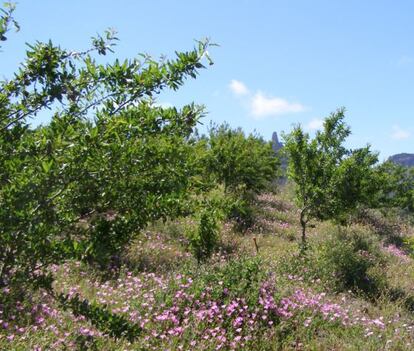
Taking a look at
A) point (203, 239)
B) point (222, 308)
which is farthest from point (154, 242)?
point (222, 308)

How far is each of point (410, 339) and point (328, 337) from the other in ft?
4.59

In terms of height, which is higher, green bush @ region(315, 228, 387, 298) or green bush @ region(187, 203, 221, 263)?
green bush @ region(187, 203, 221, 263)

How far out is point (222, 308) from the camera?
6.00 meters

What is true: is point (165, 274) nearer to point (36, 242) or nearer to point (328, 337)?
point (328, 337)

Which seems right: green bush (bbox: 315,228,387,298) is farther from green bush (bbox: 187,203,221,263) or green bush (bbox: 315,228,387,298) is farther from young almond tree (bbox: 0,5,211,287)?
young almond tree (bbox: 0,5,211,287)

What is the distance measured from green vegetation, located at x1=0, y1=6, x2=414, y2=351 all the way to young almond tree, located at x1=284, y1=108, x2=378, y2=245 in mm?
42

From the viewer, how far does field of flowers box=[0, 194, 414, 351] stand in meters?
4.91

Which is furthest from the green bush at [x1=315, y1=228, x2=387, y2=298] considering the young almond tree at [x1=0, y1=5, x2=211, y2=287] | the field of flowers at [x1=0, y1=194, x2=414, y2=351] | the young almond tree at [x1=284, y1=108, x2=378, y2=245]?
the young almond tree at [x1=0, y1=5, x2=211, y2=287]

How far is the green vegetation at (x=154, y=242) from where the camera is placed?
1896 millimetres

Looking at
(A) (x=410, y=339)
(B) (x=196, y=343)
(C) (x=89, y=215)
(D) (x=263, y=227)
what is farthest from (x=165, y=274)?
(D) (x=263, y=227)

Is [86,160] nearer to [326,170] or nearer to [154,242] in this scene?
[154,242]

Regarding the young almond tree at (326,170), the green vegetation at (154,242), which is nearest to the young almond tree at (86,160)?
the green vegetation at (154,242)

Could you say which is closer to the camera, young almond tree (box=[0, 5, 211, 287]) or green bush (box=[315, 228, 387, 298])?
young almond tree (box=[0, 5, 211, 287])

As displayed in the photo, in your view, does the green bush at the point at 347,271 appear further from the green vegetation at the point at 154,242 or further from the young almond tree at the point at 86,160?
the young almond tree at the point at 86,160
